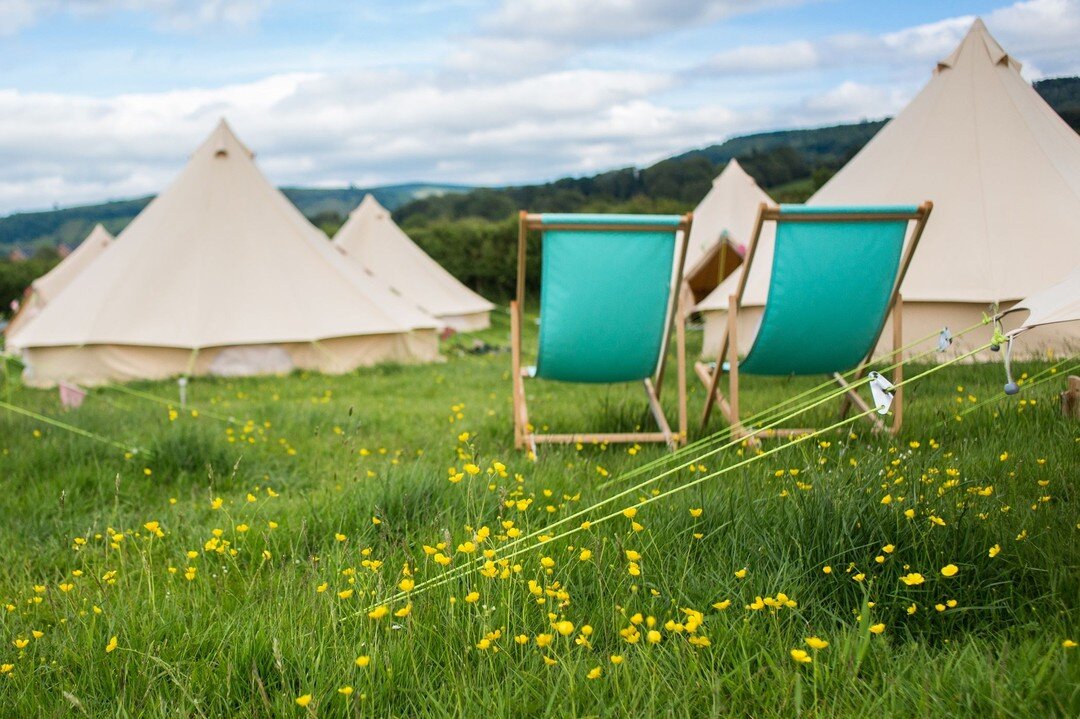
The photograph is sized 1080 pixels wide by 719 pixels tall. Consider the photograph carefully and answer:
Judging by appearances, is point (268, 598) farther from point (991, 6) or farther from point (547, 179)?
point (547, 179)

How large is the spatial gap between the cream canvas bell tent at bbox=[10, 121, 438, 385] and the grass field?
5460 millimetres

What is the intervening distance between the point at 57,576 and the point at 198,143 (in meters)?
7.99

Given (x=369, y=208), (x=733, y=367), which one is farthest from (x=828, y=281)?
(x=369, y=208)

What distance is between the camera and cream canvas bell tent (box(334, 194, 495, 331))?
13805 millimetres

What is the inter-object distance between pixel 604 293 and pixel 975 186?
12.7 feet

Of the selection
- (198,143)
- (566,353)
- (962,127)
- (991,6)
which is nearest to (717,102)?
(991,6)

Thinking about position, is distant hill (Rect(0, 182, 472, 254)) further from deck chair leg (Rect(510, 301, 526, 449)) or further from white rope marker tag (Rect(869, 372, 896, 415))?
white rope marker tag (Rect(869, 372, 896, 415))

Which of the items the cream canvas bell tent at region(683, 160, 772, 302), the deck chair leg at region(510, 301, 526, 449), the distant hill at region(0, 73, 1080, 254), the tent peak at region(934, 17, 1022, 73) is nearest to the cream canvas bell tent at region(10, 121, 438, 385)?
the deck chair leg at region(510, 301, 526, 449)

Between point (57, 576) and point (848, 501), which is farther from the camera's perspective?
point (57, 576)

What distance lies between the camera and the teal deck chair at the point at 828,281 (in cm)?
326

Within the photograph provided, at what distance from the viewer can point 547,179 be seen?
30641 millimetres

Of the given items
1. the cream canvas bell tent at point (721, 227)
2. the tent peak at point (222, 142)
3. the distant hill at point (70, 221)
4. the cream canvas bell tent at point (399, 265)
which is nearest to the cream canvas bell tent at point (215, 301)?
the tent peak at point (222, 142)

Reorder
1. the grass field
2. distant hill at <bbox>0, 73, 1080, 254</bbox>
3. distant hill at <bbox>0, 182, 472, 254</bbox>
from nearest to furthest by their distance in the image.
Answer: the grass field → distant hill at <bbox>0, 73, 1080, 254</bbox> → distant hill at <bbox>0, 182, 472, 254</bbox>

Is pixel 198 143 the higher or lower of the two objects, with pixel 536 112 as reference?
lower
